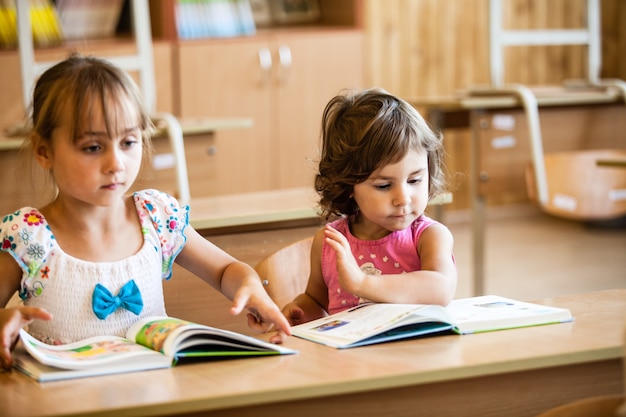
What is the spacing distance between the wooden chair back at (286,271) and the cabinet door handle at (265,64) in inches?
124

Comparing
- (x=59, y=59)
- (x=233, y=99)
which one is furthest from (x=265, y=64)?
(x=59, y=59)

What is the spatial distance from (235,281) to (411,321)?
1.11 feet

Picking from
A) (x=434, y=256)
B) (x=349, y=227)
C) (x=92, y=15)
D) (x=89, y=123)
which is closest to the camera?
(x=89, y=123)

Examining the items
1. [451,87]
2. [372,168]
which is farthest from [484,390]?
[451,87]

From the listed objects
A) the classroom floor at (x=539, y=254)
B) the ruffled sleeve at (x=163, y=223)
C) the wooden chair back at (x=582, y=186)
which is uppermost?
the ruffled sleeve at (x=163, y=223)

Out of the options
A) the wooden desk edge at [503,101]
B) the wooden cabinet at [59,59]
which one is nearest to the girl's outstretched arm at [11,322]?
the wooden desk edge at [503,101]

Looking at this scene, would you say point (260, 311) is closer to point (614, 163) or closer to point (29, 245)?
point (29, 245)

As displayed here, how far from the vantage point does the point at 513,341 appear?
134 cm

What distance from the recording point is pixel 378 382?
3.84 feet

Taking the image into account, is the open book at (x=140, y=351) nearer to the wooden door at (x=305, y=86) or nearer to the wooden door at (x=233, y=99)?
the wooden door at (x=233, y=99)

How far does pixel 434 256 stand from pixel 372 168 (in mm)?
179

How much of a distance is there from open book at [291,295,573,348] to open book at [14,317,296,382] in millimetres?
106

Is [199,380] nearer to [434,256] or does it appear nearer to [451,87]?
[434,256]

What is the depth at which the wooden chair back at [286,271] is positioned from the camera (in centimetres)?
186
